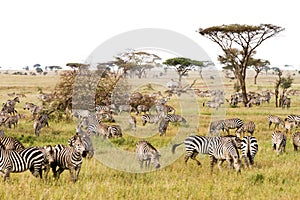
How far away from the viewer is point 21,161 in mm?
8922

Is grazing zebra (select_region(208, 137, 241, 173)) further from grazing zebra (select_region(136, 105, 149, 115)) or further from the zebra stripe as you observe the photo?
grazing zebra (select_region(136, 105, 149, 115))

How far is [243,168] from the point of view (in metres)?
11.5

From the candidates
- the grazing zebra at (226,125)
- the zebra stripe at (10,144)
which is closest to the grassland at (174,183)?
the zebra stripe at (10,144)

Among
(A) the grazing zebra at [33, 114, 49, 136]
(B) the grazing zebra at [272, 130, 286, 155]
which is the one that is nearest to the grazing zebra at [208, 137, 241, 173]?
(B) the grazing zebra at [272, 130, 286, 155]

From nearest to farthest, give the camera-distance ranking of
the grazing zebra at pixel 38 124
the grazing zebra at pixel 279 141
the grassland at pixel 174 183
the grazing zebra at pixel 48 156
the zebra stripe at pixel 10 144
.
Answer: the grassland at pixel 174 183, the grazing zebra at pixel 48 156, the zebra stripe at pixel 10 144, the grazing zebra at pixel 279 141, the grazing zebra at pixel 38 124

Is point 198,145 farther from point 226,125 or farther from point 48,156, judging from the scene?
point 226,125

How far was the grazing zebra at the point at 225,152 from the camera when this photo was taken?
1106 centimetres

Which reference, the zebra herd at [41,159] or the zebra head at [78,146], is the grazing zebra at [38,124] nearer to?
the zebra head at [78,146]

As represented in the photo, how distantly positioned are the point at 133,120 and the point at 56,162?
1044 cm

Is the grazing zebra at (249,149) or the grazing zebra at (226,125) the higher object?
→ the grazing zebra at (249,149)

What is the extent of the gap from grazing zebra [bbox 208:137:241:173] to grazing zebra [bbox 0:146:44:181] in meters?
4.44

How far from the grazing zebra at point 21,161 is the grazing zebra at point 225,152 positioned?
14.6ft

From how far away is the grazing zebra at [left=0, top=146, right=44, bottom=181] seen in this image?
871cm

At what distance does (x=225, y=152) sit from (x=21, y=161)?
515 centimetres
